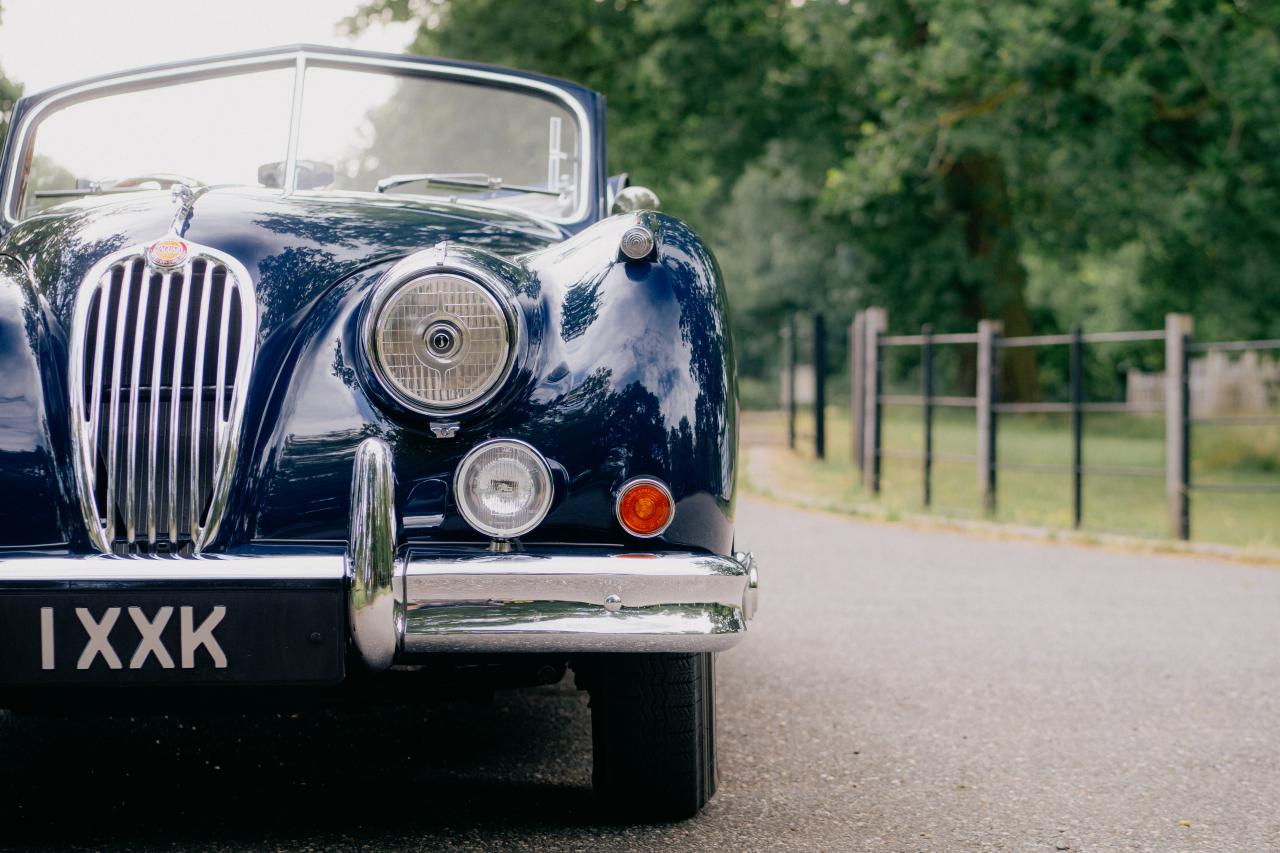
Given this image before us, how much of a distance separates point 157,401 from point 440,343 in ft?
1.84

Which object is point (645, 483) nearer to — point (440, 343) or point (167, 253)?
point (440, 343)

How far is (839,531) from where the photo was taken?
10062 millimetres

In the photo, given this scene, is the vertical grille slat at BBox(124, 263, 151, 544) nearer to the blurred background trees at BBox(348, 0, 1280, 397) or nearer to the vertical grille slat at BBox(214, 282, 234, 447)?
the vertical grille slat at BBox(214, 282, 234, 447)

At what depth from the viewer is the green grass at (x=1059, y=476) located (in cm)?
1141

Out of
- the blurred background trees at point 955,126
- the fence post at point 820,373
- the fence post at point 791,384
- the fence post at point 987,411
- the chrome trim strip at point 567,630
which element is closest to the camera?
the chrome trim strip at point 567,630

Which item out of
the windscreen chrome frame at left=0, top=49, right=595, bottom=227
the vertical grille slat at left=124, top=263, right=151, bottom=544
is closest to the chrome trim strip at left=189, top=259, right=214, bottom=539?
the vertical grille slat at left=124, top=263, right=151, bottom=544

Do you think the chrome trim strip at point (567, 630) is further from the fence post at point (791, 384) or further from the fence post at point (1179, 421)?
the fence post at point (791, 384)

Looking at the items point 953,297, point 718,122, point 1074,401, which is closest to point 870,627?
point 1074,401

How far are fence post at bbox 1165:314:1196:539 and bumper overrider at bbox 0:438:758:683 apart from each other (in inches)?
292

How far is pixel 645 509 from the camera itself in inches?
110

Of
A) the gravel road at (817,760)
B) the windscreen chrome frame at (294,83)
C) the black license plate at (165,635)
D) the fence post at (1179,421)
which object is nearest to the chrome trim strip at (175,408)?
the black license plate at (165,635)

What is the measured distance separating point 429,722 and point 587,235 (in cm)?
177

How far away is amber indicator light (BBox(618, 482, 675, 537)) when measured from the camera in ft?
9.09

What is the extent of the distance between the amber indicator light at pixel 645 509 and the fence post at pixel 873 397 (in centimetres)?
981
